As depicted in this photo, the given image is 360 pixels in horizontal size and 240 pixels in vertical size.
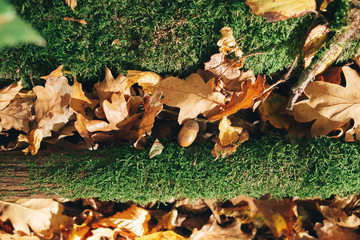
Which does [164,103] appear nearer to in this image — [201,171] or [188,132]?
[188,132]

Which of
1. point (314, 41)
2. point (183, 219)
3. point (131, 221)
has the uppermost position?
point (314, 41)

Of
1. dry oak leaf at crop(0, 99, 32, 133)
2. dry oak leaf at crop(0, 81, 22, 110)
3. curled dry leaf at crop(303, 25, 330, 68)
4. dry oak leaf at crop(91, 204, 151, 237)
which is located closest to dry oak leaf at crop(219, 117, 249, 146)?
curled dry leaf at crop(303, 25, 330, 68)

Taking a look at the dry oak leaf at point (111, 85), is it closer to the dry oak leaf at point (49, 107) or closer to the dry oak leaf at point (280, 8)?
the dry oak leaf at point (49, 107)

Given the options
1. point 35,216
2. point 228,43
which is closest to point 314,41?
point 228,43

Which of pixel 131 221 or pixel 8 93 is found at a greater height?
pixel 8 93

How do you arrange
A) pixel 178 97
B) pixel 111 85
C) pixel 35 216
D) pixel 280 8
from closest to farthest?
1. pixel 280 8
2. pixel 178 97
3. pixel 111 85
4. pixel 35 216

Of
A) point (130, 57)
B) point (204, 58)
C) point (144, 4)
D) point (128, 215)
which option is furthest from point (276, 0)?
point (128, 215)
